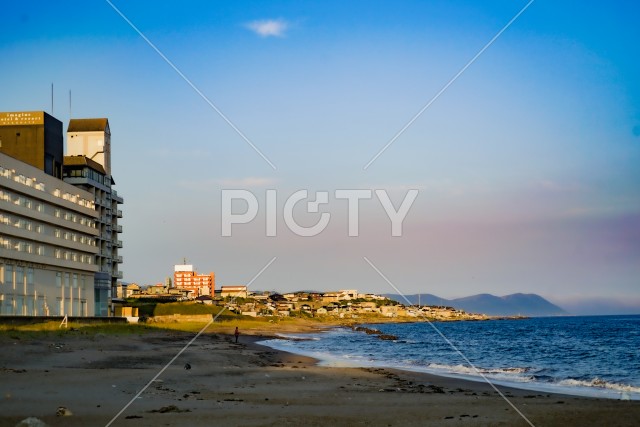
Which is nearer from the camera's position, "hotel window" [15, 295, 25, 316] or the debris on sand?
the debris on sand

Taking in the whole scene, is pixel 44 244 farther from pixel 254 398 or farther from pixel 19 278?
pixel 254 398

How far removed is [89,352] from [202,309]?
9237cm

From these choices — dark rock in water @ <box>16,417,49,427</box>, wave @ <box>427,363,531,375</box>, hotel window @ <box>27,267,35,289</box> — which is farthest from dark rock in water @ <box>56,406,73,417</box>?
hotel window @ <box>27,267,35,289</box>

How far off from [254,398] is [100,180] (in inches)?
3544

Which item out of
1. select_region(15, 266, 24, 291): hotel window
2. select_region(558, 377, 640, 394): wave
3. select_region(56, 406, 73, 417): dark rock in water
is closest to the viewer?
select_region(56, 406, 73, 417): dark rock in water

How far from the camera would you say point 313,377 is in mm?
32312

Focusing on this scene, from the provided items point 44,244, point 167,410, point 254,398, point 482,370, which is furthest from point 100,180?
point 167,410

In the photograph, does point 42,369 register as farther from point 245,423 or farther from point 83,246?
point 83,246

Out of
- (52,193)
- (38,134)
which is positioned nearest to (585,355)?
(52,193)

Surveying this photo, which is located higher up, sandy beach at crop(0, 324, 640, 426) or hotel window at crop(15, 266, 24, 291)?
hotel window at crop(15, 266, 24, 291)

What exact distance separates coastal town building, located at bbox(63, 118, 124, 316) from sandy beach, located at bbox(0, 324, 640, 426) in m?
68.3

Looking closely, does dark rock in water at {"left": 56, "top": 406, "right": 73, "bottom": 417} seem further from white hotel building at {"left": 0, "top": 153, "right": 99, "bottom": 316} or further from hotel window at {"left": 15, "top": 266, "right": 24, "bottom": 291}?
hotel window at {"left": 15, "top": 266, "right": 24, "bottom": 291}

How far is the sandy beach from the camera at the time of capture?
17.8m

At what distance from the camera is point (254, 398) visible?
75.0ft
